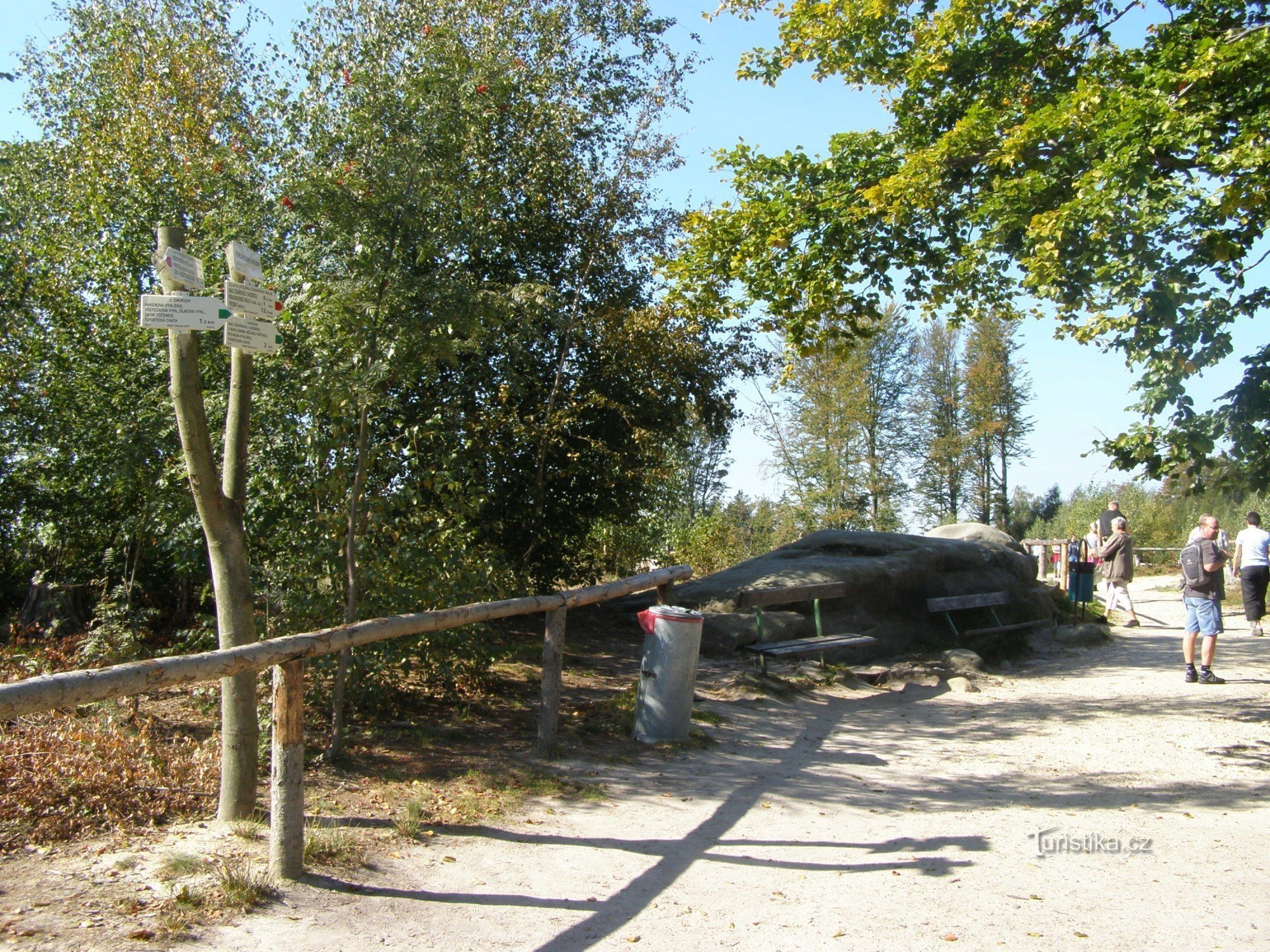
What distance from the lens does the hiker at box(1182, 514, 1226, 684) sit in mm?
9578

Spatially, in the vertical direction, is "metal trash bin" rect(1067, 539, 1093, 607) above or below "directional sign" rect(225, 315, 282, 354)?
below

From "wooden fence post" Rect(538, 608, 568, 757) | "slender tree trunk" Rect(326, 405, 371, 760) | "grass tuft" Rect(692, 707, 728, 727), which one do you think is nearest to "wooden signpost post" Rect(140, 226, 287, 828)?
"slender tree trunk" Rect(326, 405, 371, 760)

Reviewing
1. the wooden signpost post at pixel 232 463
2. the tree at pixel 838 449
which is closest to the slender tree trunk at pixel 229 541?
the wooden signpost post at pixel 232 463

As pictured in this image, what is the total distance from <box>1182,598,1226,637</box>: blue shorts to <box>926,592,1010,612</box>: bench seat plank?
313 centimetres

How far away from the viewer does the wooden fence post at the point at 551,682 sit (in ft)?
20.7

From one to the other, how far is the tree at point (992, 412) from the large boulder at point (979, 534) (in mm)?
24918

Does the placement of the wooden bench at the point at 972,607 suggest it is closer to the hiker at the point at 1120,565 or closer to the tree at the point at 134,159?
the hiker at the point at 1120,565

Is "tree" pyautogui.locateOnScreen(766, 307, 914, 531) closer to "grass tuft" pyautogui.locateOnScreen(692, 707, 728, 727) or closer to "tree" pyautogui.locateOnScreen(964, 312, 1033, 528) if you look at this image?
"tree" pyautogui.locateOnScreen(964, 312, 1033, 528)

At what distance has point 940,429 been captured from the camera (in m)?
45.2

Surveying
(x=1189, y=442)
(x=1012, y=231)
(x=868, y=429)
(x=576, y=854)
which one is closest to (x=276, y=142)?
(x=576, y=854)

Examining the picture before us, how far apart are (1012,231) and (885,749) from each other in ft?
14.3

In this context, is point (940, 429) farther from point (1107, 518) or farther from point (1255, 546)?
point (1255, 546)

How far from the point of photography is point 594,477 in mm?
11727

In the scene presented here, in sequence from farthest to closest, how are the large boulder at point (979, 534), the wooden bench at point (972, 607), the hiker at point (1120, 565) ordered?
the large boulder at point (979, 534)
the hiker at point (1120, 565)
the wooden bench at point (972, 607)
